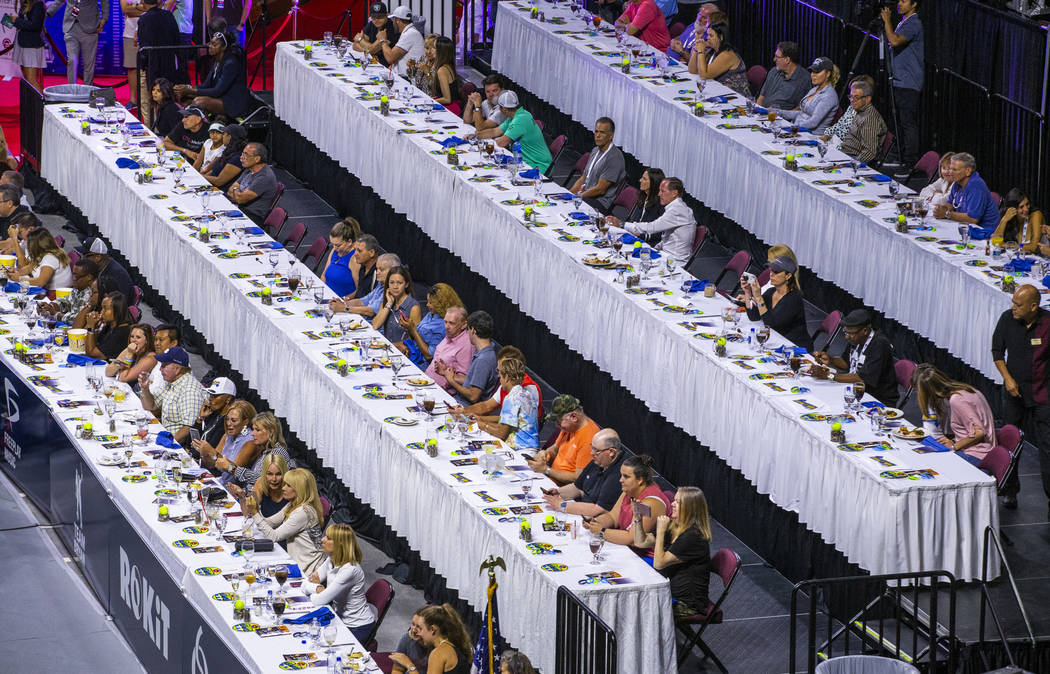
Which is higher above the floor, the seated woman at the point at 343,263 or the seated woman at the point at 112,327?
the seated woman at the point at 343,263

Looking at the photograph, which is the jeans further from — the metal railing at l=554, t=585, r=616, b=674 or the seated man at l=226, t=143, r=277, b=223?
the seated man at l=226, t=143, r=277, b=223

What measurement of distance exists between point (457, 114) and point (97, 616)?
27.5 ft

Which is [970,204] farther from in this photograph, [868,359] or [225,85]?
[225,85]

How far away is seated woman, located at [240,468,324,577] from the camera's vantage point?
1018cm

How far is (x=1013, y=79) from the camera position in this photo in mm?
15875

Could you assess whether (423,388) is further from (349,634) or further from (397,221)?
(397,221)

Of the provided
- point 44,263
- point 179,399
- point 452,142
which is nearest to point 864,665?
point 179,399

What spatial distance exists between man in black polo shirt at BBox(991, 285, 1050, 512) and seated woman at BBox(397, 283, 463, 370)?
3.77m

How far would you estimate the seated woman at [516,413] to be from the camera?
1149 cm

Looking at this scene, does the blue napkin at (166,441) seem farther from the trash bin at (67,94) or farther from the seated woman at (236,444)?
the trash bin at (67,94)

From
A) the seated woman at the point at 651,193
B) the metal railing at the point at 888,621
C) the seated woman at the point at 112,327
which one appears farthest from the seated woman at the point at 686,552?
the seated woman at the point at 112,327

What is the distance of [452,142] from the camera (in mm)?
15680

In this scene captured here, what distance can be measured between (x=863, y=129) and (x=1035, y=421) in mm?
4541

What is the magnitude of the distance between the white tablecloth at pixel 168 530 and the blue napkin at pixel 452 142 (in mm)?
4312
